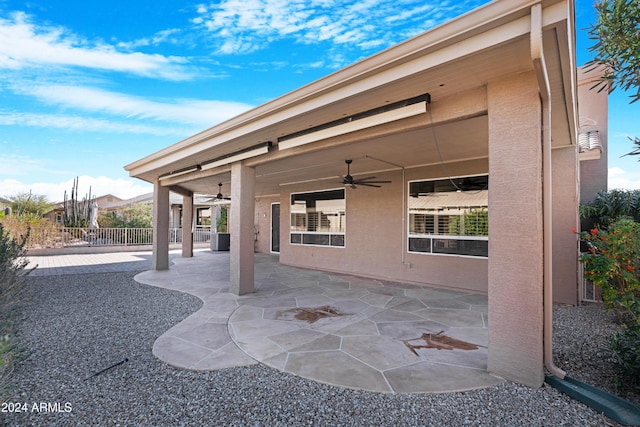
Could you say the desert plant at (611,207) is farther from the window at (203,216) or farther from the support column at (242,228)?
the window at (203,216)

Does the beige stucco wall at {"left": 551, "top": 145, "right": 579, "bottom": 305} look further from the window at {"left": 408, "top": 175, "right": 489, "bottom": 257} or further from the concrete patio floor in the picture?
the concrete patio floor

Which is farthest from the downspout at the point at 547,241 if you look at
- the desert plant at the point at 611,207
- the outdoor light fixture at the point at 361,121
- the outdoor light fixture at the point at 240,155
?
the desert plant at the point at 611,207

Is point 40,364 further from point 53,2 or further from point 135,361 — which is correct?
point 53,2

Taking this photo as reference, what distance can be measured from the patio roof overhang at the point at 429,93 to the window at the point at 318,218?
2.99m

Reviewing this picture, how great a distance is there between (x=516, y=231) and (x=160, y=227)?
30.3 feet

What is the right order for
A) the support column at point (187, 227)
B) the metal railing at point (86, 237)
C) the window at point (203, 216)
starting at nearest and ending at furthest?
the support column at point (187, 227) → the metal railing at point (86, 237) → the window at point (203, 216)

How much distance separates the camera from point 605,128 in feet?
24.1

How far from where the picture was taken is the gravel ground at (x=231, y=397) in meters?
2.12

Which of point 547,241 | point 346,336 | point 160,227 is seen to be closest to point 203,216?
point 160,227

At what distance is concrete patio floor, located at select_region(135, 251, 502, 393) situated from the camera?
9.18ft

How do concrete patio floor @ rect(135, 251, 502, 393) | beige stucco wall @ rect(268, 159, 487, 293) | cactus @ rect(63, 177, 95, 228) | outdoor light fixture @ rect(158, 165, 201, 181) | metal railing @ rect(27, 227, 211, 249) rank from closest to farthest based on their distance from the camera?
concrete patio floor @ rect(135, 251, 502, 393) → beige stucco wall @ rect(268, 159, 487, 293) → outdoor light fixture @ rect(158, 165, 201, 181) → metal railing @ rect(27, 227, 211, 249) → cactus @ rect(63, 177, 95, 228)

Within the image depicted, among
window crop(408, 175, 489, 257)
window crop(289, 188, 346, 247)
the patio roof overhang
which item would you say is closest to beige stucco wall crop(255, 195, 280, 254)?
window crop(289, 188, 346, 247)

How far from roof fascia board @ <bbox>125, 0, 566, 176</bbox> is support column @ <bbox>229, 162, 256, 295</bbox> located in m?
1.53

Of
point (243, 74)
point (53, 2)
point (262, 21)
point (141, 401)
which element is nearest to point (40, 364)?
point (141, 401)
